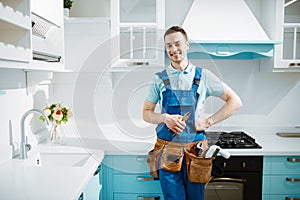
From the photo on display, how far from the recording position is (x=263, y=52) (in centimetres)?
216

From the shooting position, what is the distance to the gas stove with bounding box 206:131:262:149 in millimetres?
2074

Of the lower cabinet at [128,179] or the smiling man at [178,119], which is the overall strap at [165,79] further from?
the lower cabinet at [128,179]

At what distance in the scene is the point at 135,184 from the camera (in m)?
2.03

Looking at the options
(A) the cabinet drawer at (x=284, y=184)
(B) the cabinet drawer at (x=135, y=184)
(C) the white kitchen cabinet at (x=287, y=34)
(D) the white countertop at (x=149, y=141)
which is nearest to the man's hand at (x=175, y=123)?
(D) the white countertop at (x=149, y=141)

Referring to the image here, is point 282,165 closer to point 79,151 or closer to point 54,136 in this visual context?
point 79,151

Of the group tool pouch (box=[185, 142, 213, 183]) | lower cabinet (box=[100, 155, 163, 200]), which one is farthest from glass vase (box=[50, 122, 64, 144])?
tool pouch (box=[185, 142, 213, 183])

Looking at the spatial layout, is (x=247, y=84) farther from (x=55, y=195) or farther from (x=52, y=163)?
(x=55, y=195)

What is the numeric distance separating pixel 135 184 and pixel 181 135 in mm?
515

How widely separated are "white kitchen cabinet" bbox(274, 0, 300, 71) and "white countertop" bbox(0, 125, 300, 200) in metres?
0.60

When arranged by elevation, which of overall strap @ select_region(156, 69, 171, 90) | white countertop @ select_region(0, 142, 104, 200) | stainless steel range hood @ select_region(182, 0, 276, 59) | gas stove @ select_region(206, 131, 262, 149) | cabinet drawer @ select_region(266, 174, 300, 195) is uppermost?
stainless steel range hood @ select_region(182, 0, 276, 59)

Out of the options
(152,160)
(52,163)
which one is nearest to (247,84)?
(152,160)

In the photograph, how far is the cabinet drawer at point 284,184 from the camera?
2053mm

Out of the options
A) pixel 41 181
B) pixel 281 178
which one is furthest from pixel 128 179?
pixel 281 178

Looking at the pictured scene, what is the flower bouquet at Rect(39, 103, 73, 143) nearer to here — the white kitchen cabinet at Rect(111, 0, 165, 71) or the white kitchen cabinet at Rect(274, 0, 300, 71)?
the white kitchen cabinet at Rect(111, 0, 165, 71)
